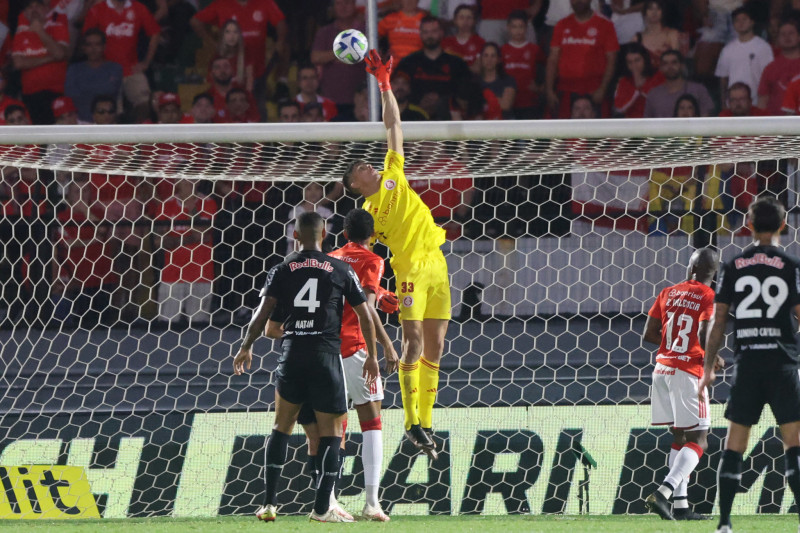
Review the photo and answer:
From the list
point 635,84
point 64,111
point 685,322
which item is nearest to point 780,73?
point 635,84

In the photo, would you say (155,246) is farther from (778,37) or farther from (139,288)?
(778,37)

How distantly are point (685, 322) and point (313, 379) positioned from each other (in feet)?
7.78

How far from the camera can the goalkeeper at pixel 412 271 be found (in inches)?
242

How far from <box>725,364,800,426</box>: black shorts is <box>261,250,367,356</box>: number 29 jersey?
1871 mm

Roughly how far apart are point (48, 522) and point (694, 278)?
4064 millimetres

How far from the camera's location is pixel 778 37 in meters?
9.80

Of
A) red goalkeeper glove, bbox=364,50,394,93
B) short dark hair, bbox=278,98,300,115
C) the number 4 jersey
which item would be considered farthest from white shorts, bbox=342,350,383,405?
short dark hair, bbox=278,98,300,115

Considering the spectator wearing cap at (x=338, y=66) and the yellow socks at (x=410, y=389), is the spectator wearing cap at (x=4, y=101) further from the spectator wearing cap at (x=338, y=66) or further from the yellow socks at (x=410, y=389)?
the yellow socks at (x=410, y=389)

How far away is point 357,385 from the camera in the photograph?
609 centimetres

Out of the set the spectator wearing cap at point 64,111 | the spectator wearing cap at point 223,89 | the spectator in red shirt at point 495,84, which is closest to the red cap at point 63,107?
the spectator wearing cap at point 64,111

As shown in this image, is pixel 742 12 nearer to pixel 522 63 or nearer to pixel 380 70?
pixel 522 63

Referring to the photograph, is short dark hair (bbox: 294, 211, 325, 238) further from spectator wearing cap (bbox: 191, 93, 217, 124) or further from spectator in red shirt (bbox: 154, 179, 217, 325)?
spectator wearing cap (bbox: 191, 93, 217, 124)

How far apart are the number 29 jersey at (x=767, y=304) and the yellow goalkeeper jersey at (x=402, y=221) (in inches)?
80.7

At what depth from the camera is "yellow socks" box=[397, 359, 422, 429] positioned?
619cm
